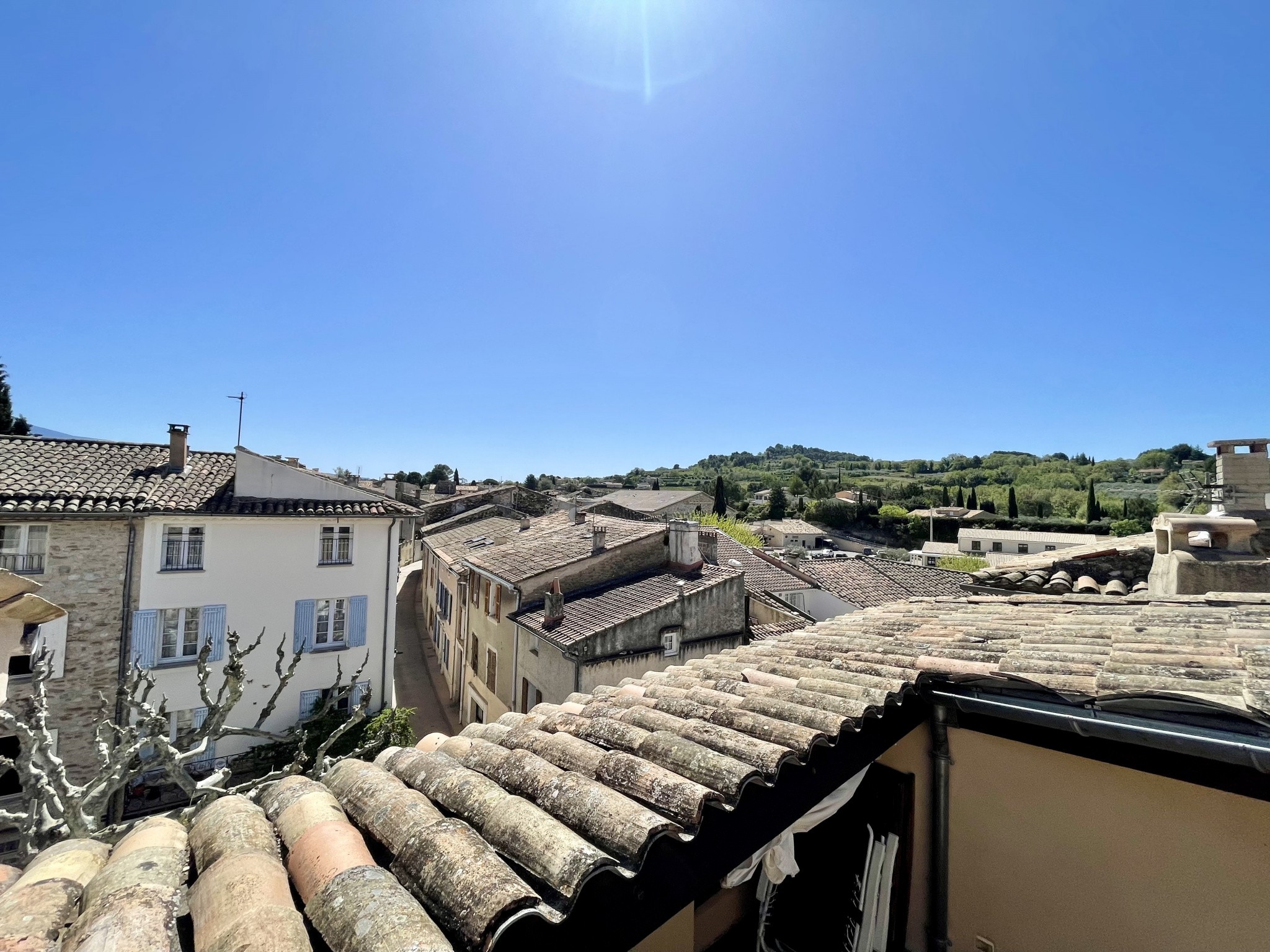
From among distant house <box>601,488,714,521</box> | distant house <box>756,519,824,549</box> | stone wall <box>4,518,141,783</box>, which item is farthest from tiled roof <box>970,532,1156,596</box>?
distant house <box>756,519,824,549</box>

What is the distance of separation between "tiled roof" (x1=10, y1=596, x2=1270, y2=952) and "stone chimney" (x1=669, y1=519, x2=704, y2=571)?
12.5m

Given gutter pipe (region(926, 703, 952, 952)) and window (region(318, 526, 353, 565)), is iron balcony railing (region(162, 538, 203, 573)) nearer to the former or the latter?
window (region(318, 526, 353, 565))

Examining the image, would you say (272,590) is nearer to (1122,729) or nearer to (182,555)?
(182,555)

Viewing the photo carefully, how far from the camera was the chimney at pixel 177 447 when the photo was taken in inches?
617

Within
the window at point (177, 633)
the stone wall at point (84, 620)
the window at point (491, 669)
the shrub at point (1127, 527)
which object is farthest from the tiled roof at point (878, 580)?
the shrub at point (1127, 527)

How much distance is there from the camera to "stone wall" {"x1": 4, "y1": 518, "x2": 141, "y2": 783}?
1237 cm

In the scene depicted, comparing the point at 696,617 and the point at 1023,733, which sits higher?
the point at 1023,733

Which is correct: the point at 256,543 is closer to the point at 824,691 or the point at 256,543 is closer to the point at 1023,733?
the point at 824,691

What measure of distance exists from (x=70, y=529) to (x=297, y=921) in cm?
1597

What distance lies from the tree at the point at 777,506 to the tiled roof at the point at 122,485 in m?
71.9

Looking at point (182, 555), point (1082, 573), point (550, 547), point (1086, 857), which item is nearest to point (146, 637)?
point (182, 555)

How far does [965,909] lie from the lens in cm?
339

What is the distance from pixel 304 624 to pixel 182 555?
3317 mm

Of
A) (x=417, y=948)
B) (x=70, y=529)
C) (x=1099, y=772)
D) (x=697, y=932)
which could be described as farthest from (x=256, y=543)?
(x=1099, y=772)
